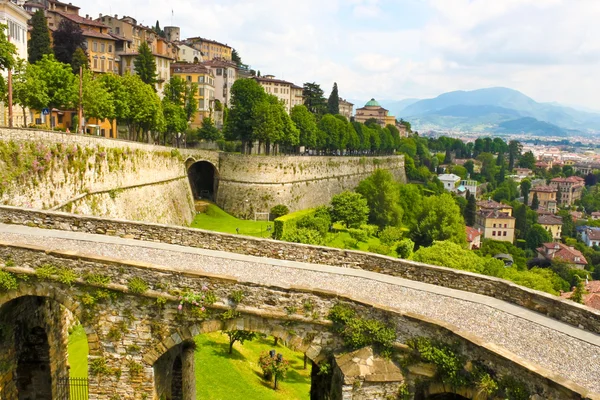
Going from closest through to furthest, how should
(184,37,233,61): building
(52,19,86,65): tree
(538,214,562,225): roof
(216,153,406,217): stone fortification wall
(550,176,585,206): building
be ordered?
(216,153,406,217): stone fortification wall
(52,19,86,65): tree
(538,214,562,225): roof
(184,37,233,61): building
(550,176,585,206): building

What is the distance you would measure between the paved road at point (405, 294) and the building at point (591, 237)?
437 feet

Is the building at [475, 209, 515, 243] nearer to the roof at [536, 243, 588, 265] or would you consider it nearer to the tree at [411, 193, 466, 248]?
→ the roof at [536, 243, 588, 265]

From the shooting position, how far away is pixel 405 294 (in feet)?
46.9

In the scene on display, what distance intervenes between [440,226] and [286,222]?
949 inches

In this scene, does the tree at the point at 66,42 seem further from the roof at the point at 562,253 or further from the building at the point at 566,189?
the building at the point at 566,189

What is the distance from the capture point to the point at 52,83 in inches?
1687

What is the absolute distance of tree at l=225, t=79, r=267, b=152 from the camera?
69812 millimetres

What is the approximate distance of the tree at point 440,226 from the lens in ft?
225

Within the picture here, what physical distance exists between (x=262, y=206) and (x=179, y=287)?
50580 mm

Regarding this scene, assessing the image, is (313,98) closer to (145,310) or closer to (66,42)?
(66,42)

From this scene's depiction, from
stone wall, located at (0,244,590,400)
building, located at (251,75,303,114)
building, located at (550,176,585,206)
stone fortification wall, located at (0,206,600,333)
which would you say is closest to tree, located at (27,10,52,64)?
stone fortification wall, located at (0,206,600,333)

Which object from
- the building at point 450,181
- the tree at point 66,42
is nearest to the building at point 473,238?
the building at point 450,181

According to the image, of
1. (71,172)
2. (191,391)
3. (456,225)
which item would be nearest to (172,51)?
(456,225)

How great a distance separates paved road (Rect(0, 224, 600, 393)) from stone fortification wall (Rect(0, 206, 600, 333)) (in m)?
0.40
